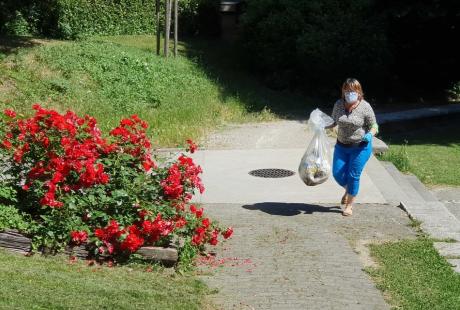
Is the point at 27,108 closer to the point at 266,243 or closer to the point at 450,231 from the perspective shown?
the point at 266,243

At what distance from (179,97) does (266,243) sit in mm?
8045

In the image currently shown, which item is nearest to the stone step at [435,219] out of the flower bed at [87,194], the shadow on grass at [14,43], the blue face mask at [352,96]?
the blue face mask at [352,96]

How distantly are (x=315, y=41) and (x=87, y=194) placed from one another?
11.5m

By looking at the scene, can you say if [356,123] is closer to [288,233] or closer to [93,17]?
[288,233]

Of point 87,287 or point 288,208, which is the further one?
point 288,208

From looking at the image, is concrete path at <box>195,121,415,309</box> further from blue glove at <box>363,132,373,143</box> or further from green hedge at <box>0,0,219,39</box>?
green hedge at <box>0,0,219,39</box>

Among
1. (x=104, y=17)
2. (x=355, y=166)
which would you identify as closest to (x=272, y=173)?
(x=355, y=166)

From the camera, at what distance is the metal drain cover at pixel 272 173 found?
408 inches

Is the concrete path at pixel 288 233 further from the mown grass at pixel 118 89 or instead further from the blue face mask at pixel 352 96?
the mown grass at pixel 118 89

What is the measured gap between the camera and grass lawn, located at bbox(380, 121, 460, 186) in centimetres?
1165

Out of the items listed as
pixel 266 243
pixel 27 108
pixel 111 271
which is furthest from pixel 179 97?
pixel 111 271

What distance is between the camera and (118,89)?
580 inches

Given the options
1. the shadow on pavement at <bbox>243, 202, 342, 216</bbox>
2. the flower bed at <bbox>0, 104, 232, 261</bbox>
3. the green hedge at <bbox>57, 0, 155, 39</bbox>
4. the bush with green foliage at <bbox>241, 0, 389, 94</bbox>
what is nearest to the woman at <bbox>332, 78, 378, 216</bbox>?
the shadow on pavement at <bbox>243, 202, 342, 216</bbox>

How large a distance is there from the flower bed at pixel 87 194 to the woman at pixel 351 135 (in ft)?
6.24
